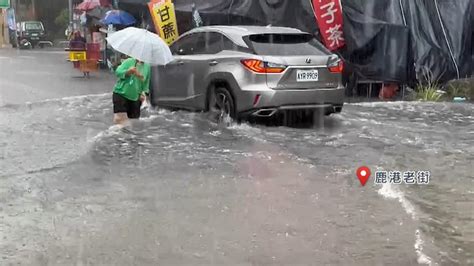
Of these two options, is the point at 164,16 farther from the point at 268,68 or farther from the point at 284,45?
the point at 268,68

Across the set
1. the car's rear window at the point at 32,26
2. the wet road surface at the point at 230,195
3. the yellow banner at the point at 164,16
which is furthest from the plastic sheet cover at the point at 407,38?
the car's rear window at the point at 32,26

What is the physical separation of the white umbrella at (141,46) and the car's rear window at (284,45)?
135 centimetres

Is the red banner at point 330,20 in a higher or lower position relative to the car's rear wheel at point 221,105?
higher

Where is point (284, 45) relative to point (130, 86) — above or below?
above

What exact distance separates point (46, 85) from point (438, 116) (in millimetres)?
10225

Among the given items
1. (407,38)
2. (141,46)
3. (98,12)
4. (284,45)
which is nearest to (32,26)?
(98,12)

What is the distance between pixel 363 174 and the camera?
6840 mm

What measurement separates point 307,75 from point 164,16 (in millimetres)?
8296

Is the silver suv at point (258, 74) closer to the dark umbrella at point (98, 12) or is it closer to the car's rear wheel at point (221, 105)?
the car's rear wheel at point (221, 105)

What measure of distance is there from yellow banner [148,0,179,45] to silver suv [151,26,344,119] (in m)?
6.37

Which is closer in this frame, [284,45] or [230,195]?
[230,195]

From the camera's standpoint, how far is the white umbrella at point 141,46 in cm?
897

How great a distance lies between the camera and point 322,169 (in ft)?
23.9

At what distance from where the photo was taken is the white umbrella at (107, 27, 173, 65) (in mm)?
8969
